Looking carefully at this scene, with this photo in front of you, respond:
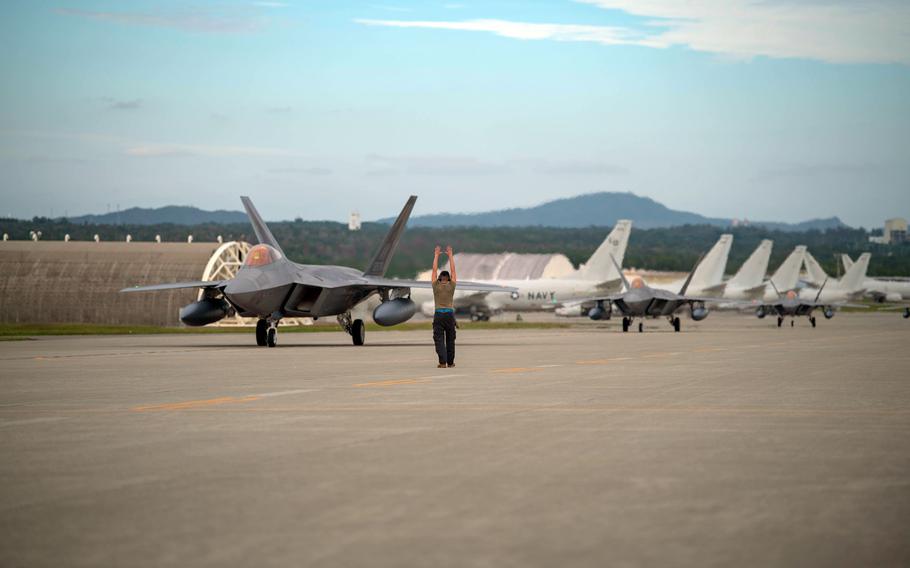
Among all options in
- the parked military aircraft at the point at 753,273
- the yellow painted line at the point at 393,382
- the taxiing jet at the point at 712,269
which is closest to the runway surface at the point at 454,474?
the yellow painted line at the point at 393,382

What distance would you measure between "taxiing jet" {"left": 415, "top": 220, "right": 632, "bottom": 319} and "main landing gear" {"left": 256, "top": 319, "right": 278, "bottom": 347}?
165 feet

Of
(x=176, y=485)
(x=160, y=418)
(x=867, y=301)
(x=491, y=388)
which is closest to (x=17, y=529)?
(x=176, y=485)

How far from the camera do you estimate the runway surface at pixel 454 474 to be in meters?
5.59

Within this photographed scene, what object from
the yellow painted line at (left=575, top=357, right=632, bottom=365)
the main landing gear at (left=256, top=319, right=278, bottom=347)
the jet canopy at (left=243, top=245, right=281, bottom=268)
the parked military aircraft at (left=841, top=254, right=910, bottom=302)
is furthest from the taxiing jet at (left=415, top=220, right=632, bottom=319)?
the yellow painted line at (left=575, top=357, right=632, bottom=365)

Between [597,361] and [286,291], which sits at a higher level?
[286,291]

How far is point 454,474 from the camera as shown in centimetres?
791

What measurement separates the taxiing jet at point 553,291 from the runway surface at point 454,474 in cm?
6793

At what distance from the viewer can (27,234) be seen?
100062 millimetres

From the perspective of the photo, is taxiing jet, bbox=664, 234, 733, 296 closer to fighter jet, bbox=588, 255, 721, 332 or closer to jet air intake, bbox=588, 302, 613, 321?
jet air intake, bbox=588, 302, 613, 321

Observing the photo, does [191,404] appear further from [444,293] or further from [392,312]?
[392,312]

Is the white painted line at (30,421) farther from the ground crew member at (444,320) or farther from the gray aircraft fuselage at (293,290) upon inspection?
the gray aircraft fuselage at (293,290)

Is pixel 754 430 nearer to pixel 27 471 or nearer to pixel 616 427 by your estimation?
pixel 616 427

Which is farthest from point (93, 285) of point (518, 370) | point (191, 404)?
point (191, 404)

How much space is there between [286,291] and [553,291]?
5789 centimetres
